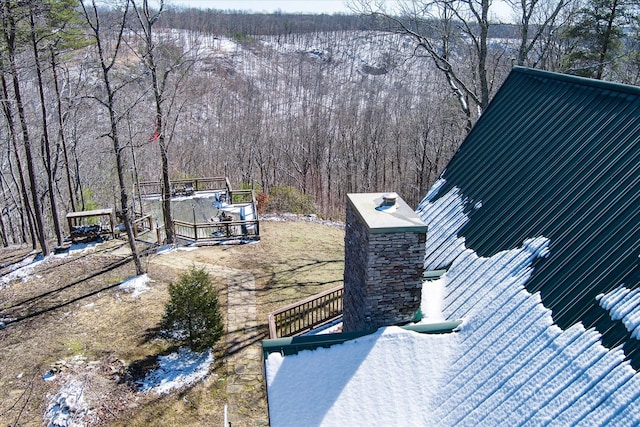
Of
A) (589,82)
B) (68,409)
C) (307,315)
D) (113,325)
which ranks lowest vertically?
(113,325)

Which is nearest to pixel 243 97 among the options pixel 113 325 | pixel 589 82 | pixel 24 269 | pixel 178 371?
pixel 24 269

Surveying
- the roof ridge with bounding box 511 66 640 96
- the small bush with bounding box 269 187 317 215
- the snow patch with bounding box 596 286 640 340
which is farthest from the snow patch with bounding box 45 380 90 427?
the small bush with bounding box 269 187 317 215

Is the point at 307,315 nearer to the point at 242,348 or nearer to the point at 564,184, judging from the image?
the point at 242,348

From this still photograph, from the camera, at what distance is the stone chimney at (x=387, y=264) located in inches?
235

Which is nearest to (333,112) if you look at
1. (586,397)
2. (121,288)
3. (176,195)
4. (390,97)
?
(390,97)

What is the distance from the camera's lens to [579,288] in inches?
195

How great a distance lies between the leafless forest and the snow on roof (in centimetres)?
951

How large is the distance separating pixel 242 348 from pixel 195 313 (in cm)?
Result: 135

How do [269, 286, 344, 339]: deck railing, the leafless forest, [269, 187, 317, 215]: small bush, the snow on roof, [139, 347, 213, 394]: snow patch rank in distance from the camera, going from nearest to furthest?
1. the snow on roof
2. [139, 347, 213, 394]: snow patch
3. [269, 286, 344, 339]: deck railing
4. the leafless forest
5. [269, 187, 317, 215]: small bush

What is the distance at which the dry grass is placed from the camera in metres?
8.96

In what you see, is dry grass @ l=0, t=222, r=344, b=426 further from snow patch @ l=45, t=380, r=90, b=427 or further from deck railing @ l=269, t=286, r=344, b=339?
deck railing @ l=269, t=286, r=344, b=339

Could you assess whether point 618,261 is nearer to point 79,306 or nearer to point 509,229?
point 509,229

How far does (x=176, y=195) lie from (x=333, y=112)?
1380 inches

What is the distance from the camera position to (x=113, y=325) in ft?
37.6
